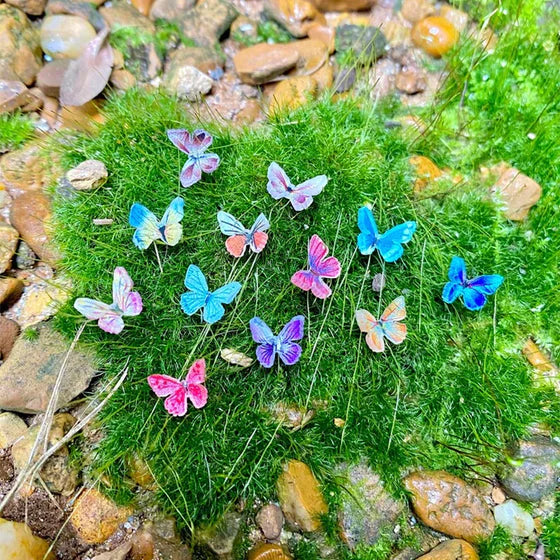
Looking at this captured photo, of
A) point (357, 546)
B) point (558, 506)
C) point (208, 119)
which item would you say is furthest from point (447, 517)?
point (208, 119)

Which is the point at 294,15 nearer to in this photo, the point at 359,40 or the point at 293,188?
the point at 359,40

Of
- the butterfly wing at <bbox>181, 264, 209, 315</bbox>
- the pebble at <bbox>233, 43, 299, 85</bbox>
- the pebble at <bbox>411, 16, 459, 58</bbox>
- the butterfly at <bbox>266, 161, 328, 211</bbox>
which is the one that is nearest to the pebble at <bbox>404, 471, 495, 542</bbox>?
the butterfly wing at <bbox>181, 264, 209, 315</bbox>

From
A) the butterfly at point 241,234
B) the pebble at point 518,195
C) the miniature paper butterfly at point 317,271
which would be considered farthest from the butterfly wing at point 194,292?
the pebble at point 518,195

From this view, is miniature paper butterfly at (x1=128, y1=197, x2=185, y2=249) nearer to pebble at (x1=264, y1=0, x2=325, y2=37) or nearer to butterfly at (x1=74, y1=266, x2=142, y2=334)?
butterfly at (x1=74, y1=266, x2=142, y2=334)

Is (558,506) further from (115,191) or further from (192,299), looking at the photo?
(115,191)

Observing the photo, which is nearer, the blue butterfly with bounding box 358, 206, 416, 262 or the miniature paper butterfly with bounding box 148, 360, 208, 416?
the miniature paper butterfly with bounding box 148, 360, 208, 416

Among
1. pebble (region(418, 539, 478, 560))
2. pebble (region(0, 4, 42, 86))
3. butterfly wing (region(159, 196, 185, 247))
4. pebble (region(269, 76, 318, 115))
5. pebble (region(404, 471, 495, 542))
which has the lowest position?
pebble (region(418, 539, 478, 560))

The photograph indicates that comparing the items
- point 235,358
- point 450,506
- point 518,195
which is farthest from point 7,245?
point 518,195

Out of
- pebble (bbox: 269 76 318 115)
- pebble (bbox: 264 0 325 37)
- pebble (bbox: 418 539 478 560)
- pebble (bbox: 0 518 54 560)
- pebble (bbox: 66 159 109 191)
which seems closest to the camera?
pebble (bbox: 0 518 54 560)
